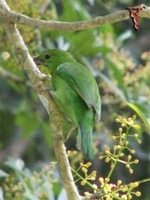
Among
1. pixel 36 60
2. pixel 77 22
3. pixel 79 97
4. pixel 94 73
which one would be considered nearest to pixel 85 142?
pixel 79 97

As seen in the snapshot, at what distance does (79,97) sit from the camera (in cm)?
323

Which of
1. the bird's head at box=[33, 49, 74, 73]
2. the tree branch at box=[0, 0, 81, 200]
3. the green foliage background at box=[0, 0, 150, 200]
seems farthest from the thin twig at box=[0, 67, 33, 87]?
the tree branch at box=[0, 0, 81, 200]

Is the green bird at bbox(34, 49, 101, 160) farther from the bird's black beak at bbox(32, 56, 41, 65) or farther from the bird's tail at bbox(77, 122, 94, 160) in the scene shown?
the bird's black beak at bbox(32, 56, 41, 65)

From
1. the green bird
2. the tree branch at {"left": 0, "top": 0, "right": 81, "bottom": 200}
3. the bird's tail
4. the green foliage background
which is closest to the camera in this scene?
the tree branch at {"left": 0, "top": 0, "right": 81, "bottom": 200}

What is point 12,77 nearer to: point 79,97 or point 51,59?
point 51,59

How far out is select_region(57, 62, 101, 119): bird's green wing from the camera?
3086mm

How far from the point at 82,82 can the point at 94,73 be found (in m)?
1.15

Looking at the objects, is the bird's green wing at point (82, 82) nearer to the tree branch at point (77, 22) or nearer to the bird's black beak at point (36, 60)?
the bird's black beak at point (36, 60)

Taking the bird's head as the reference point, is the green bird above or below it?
below

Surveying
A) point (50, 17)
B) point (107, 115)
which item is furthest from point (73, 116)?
point (107, 115)

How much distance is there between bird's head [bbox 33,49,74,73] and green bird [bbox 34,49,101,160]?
57 mm

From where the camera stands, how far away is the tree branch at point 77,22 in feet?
7.78

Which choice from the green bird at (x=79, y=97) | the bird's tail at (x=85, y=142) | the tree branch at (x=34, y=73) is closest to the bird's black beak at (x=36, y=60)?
the green bird at (x=79, y=97)

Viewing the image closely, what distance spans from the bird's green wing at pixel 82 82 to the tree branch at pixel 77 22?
621 mm
